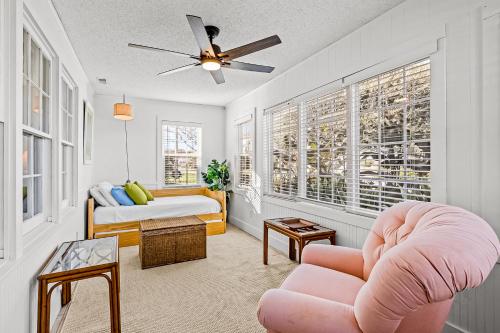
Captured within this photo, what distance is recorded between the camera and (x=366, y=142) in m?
2.49

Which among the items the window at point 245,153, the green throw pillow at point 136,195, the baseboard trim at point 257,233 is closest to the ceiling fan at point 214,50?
the window at point 245,153

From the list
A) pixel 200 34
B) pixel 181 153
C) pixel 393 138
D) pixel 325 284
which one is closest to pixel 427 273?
pixel 325 284

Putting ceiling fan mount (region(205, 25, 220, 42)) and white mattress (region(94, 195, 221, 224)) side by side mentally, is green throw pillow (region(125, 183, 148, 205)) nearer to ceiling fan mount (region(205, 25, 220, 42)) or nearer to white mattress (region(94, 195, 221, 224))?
white mattress (region(94, 195, 221, 224))

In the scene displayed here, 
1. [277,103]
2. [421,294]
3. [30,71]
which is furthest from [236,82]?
[421,294]

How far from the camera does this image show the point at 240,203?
17.0 feet

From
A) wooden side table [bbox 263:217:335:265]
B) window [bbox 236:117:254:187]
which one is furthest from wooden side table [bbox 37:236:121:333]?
window [bbox 236:117:254:187]

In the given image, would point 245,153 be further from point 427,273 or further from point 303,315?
point 427,273

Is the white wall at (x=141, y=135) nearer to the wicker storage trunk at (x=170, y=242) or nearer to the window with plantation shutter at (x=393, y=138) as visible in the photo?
the wicker storage trunk at (x=170, y=242)

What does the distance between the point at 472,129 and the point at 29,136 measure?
2.97 meters

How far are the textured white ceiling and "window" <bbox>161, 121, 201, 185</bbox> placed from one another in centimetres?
196

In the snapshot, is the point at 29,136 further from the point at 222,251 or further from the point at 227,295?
the point at 222,251

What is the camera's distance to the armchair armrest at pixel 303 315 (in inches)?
45.4

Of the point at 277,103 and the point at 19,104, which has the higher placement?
the point at 277,103

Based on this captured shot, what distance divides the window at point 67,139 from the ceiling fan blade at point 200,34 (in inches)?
64.6
